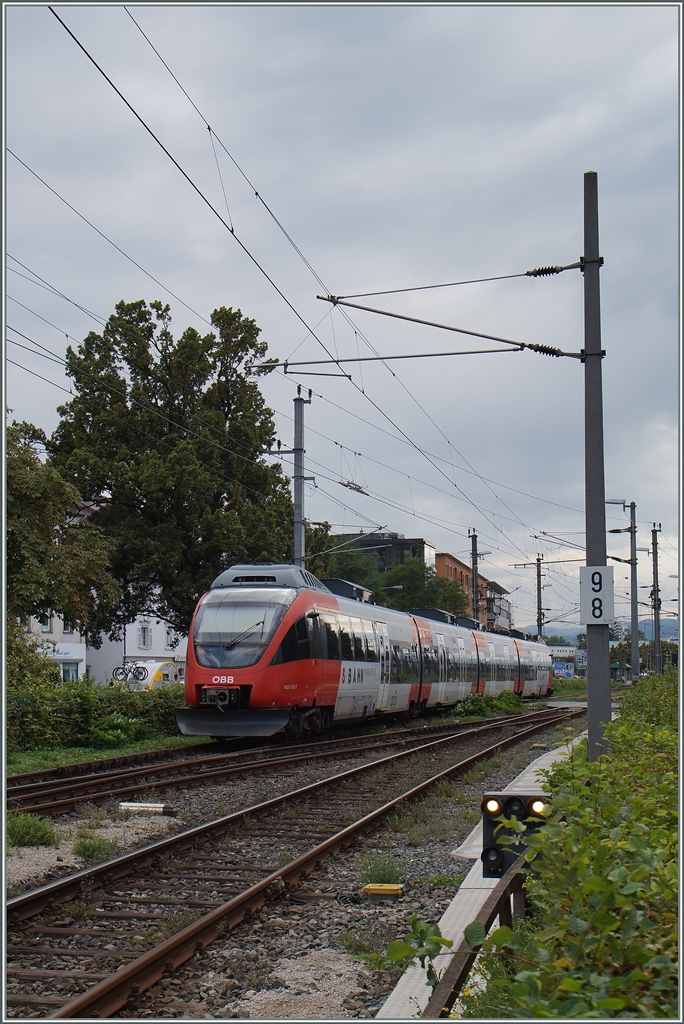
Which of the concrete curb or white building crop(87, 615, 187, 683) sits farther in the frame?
white building crop(87, 615, 187, 683)

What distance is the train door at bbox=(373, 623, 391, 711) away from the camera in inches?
1013

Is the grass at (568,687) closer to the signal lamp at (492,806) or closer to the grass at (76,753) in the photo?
the grass at (76,753)

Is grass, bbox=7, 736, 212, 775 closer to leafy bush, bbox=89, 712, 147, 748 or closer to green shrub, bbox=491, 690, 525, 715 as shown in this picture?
leafy bush, bbox=89, 712, 147, 748

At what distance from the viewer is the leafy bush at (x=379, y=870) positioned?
8.18 metres

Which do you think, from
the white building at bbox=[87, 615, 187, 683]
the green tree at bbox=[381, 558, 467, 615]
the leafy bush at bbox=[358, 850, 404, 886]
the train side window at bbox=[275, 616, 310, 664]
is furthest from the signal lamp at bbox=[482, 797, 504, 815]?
the green tree at bbox=[381, 558, 467, 615]

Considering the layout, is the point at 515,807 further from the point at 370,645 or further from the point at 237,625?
the point at 370,645

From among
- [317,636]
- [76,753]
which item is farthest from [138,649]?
[76,753]

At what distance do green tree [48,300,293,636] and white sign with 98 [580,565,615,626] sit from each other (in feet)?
70.7

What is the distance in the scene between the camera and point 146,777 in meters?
14.4

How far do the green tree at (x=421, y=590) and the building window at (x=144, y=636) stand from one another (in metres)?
16.8

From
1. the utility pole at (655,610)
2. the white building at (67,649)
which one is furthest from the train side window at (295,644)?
the white building at (67,649)

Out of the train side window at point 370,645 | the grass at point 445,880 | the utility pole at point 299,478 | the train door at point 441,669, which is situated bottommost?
the train door at point 441,669

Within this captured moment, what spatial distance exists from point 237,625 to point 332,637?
3267mm

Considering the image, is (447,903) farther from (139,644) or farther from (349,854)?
(139,644)
